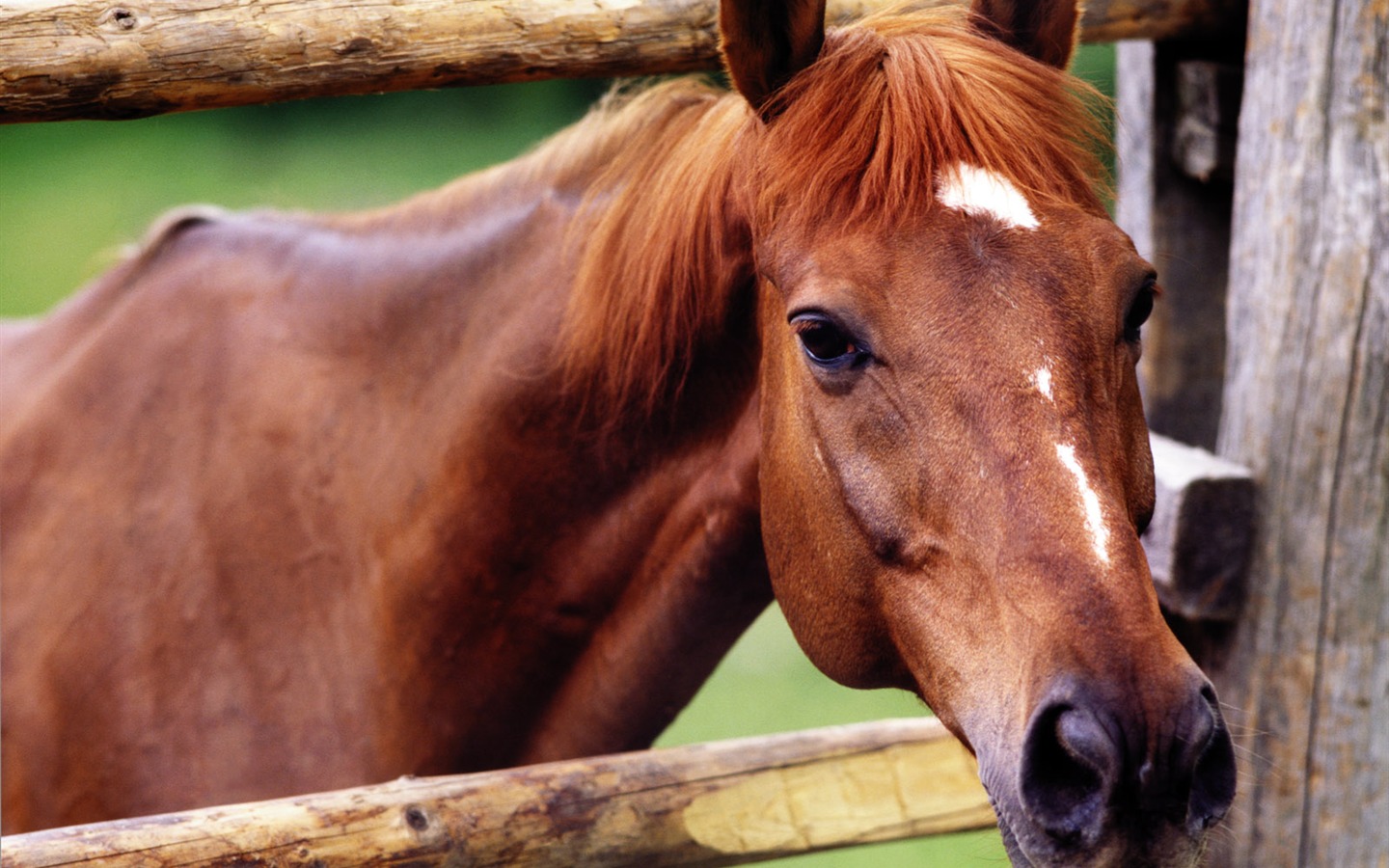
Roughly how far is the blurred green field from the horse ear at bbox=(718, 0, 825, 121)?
7.54 meters

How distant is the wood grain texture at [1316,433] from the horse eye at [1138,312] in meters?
0.49

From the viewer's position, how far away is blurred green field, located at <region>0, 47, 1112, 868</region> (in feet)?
32.9

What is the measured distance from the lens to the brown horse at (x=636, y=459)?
125 cm

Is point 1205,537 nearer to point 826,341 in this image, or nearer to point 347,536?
point 826,341

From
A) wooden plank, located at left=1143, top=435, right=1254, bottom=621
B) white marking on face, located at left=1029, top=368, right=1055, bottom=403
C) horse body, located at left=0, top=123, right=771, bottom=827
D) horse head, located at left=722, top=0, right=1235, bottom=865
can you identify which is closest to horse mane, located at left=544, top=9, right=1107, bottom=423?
horse head, located at left=722, top=0, right=1235, bottom=865

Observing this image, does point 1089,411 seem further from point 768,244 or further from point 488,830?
point 488,830

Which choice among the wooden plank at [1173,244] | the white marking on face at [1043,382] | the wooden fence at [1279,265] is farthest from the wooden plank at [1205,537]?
the white marking on face at [1043,382]

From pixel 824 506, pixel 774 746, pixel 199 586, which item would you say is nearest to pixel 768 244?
pixel 824 506

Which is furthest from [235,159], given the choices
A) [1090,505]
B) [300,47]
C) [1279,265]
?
[1090,505]

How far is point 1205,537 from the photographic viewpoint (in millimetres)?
1824

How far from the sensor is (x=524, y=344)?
6.21ft

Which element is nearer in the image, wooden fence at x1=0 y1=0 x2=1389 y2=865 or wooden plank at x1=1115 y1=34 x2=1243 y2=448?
wooden fence at x1=0 y1=0 x2=1389 y2=865

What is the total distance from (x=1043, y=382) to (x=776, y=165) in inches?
18.0

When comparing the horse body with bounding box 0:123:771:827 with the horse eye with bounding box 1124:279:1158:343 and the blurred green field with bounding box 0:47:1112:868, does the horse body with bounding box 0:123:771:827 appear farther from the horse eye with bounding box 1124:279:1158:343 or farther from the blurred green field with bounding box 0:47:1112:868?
the blurred green field with bounding box 0:47:1112:868
